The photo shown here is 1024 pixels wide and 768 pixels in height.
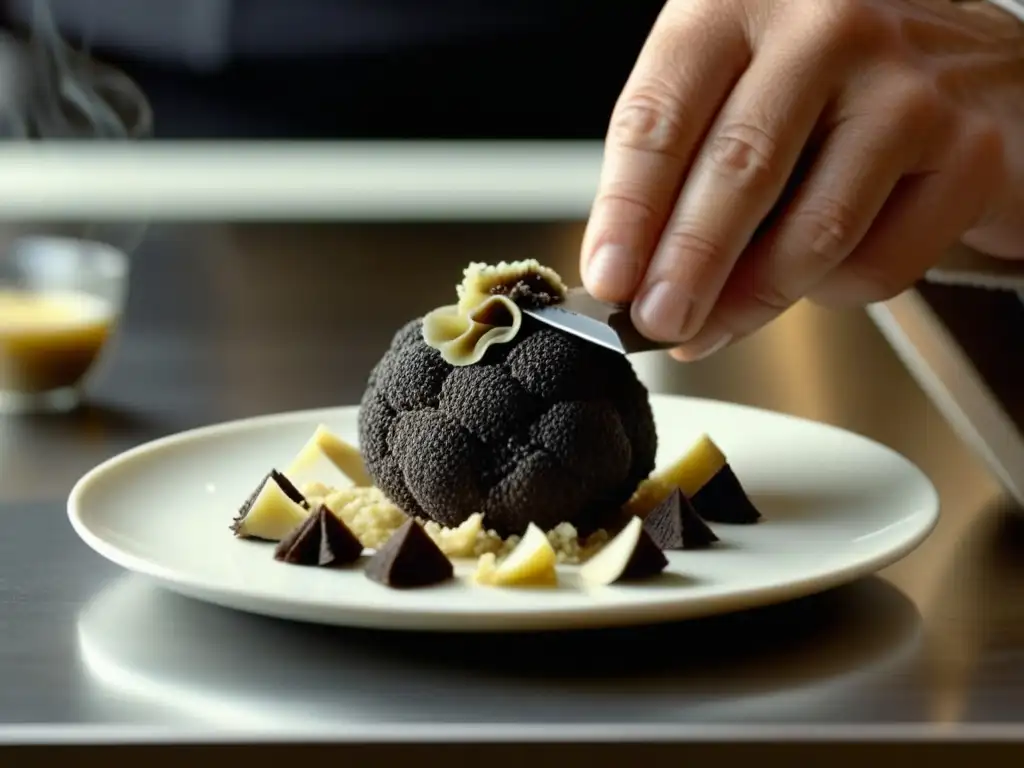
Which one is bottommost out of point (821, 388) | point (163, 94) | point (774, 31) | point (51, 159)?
point (51, 159)

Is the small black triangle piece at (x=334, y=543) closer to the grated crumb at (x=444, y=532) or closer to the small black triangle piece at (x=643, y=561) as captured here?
the grated crumb at (x=444, y=532)

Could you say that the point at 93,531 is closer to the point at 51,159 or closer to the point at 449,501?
the point at 449,501

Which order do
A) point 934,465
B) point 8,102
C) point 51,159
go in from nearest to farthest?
point 934,465, point 8,102, point 51,159

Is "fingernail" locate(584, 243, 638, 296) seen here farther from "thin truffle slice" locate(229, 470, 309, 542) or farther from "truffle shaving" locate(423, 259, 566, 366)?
"thin truffle slice" locate(229, 470, 309, 542)

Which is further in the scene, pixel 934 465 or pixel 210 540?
pixel 934 465

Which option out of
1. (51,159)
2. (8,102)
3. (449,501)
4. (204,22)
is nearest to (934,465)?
(449,501)

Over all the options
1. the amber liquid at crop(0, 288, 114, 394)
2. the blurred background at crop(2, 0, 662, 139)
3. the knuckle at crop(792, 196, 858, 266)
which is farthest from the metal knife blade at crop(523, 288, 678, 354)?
the blurred background at crop(2, 0, 662, 139)
